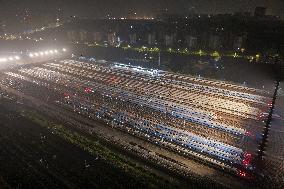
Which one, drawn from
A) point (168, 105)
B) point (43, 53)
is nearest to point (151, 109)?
point (168, 105)

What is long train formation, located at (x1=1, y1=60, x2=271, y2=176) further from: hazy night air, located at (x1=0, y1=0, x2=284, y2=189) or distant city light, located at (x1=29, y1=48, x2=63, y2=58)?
distant city light, located at (x1=29, y1=48, x2=63, y2=58)

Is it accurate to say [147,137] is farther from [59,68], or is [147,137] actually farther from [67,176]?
[59,68]

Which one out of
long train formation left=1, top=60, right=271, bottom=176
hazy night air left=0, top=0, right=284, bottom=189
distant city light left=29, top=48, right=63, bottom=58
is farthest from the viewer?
distant city light left=29, top=48, right=63, bottom=58

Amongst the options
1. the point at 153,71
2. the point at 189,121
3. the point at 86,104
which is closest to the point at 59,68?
the point at 153,71

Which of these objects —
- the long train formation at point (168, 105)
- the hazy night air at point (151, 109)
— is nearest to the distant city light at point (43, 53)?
the hazy night air at point (151, 109)

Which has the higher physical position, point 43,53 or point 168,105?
point 43,53

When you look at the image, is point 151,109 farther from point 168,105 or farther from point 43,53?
point 43,53

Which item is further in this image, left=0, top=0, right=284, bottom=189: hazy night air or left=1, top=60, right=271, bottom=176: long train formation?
left=1, top=60, right=271, bottom=176: long train formation

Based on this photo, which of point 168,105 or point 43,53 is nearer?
point 168,105

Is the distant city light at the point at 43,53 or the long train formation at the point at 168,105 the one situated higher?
the distant city light at the point at 43,53

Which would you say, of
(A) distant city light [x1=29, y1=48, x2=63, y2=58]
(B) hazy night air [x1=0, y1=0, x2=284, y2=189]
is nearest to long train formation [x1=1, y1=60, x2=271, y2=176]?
(B) hazy night air [x1=0, y1=0, x2=284, y2=189]

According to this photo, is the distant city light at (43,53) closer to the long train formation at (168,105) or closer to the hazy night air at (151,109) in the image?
the hazy night air at (151,109)
